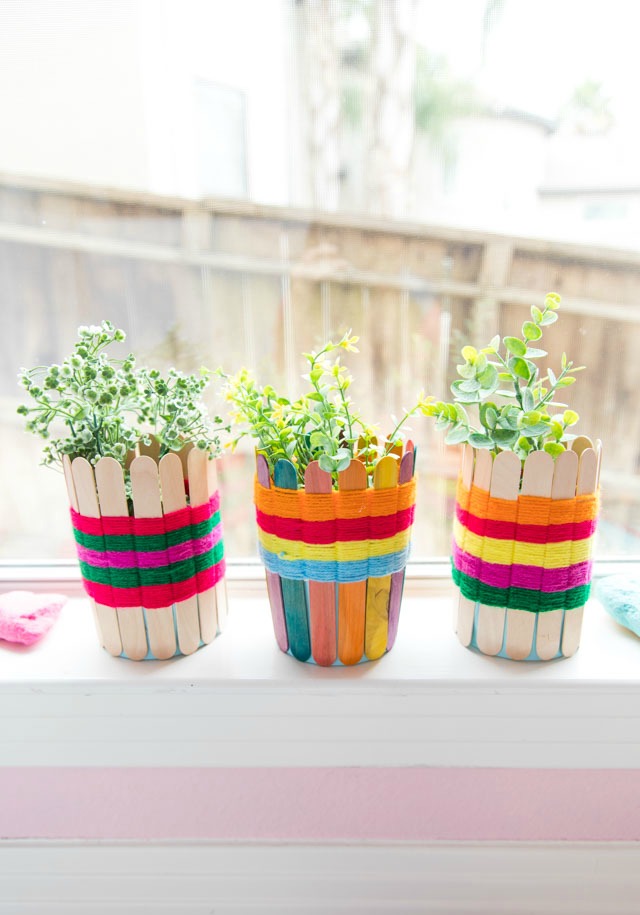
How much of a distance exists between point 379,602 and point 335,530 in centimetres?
12

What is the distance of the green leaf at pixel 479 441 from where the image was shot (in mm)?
791

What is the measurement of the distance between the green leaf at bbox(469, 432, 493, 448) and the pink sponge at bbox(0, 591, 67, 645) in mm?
657

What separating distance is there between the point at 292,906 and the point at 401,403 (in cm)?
81

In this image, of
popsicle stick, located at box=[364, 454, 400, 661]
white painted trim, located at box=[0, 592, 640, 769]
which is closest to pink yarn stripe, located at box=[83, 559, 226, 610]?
white painted trim, located at box=[0, 592, 640, 769]

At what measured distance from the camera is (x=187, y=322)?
1.00 metres

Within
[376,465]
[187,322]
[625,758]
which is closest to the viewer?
[376,465]

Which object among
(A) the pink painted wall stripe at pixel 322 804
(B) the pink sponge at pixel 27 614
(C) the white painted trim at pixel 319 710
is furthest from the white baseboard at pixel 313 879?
(B) the pink sponge at pixel 27 614

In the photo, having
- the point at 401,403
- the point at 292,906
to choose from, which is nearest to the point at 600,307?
the point at 401,403

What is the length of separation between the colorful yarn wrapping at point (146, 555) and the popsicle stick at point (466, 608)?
32 cm

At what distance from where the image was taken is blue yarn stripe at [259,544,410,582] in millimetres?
792

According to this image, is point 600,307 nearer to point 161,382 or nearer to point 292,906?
point 161,382

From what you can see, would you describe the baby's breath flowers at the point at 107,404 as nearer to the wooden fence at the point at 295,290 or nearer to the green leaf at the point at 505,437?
the wooden fence at the point at 295,290

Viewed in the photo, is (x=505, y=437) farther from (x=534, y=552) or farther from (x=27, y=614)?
(x=27, y=614)

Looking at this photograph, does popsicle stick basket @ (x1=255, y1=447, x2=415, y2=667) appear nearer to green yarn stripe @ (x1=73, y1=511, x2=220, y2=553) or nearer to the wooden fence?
green yarn stripe @ (x1=73, y1=511, x2=220, y2=553)
